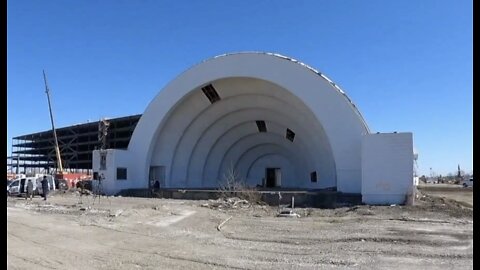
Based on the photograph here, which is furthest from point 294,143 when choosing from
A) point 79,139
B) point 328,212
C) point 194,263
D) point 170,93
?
point 79,139

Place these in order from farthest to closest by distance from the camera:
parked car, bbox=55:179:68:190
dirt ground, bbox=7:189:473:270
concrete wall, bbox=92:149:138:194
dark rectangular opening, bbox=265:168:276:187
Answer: dark rectangular opening, bbox=265:168:276:187 < parked car, bbox=55:179:68:190 < concrete wall, bbox=92:149:138:194 < dirt ground, bbox=7:189:473:270

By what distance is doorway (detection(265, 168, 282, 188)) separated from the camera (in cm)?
4681

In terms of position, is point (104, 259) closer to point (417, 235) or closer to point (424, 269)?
point (424, 269)

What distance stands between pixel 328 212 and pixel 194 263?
12051 millimetres

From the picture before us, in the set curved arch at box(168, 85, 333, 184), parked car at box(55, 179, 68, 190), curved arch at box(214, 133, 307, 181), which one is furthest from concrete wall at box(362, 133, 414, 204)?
parked car at box(55, 179, 68, 190)

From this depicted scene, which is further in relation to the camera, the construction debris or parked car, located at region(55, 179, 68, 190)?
parked car, located at region(55, 179, 68, 190)

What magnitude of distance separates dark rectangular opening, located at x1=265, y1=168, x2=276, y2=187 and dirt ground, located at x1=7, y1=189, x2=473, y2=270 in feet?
91.6

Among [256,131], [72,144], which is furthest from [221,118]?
[72,144]

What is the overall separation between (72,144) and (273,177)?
40135 millimetres

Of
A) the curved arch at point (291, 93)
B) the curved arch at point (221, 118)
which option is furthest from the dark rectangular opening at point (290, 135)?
the curved arch at point (291, 93)

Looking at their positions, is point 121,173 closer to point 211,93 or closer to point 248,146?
point 211,93

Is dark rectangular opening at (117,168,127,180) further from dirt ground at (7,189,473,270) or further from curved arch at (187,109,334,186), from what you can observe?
dirt ground at (7,189,473,270)

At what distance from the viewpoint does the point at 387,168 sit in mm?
22547

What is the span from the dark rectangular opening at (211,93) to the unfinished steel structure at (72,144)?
26822 millimetres
